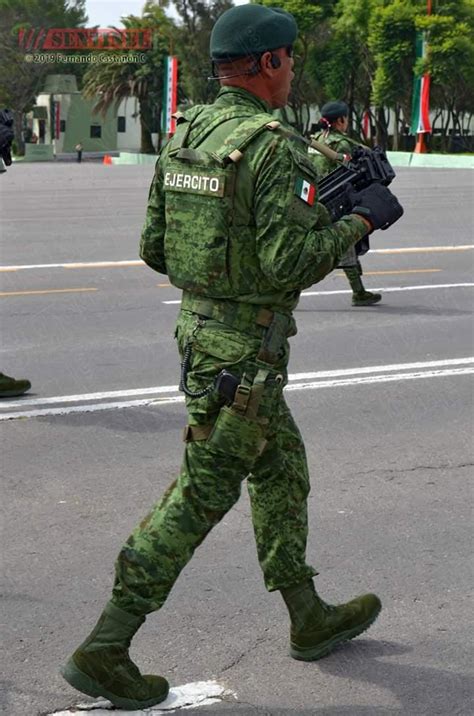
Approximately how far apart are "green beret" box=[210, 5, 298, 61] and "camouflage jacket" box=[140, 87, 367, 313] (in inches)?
5.1

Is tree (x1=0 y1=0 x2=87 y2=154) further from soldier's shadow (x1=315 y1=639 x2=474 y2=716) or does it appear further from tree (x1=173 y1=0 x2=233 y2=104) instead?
soldier's shadow (x1=315 y1=639 x2=474 y2=716)

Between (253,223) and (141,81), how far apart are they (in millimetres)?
78499

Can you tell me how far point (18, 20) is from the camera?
96.1 meters

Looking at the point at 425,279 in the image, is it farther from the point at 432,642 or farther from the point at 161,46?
the point at 161,46

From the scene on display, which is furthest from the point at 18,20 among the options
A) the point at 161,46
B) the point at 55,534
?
the point at 55,534

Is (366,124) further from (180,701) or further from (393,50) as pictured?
(180,701)

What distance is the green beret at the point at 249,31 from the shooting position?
3.66 metres

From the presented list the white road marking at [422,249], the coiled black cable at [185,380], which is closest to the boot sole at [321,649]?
the coiled black cable at [185,380]

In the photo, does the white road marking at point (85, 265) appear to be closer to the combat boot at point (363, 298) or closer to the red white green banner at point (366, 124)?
the combat boot at point (363, 298)

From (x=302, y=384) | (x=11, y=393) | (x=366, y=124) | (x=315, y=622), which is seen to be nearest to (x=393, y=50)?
(x=366, y=124)

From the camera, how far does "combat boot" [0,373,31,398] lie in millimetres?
7789

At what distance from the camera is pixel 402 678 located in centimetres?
406

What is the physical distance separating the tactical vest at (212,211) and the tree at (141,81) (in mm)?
77364

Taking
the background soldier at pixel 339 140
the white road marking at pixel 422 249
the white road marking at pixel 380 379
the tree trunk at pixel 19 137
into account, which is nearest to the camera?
the white road marking at pixel 380 379
